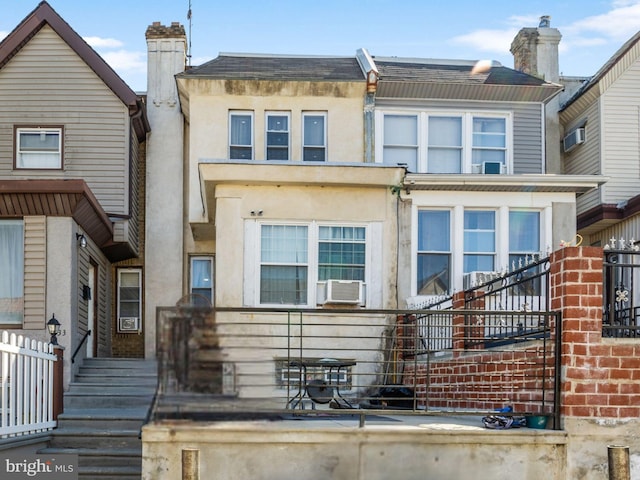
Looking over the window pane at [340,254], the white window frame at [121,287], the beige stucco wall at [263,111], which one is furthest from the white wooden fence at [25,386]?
the white window frame at [121,287]

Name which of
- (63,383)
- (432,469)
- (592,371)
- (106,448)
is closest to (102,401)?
(63,383)

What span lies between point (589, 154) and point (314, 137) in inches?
250

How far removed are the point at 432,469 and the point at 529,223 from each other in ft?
29.7

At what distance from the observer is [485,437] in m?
8.20

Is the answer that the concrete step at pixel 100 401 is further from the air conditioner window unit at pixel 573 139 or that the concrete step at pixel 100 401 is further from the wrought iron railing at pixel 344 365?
the air conditioner window unit at pixel 573 139

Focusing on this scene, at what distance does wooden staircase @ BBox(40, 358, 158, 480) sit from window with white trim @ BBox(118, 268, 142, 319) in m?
4.27

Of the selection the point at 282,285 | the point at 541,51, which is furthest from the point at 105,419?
the point at 541,51

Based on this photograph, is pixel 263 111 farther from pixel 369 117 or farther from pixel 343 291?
pixel 343 291

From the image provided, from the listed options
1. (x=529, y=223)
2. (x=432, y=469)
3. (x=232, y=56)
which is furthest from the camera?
(x=232, y=56)

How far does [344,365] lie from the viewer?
39.6ft

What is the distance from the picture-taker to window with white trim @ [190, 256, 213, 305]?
19.8 metres

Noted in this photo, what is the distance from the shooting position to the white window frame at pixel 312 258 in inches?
606

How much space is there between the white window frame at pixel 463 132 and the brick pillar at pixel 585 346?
30.9 ft

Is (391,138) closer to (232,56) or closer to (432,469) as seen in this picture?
(232,56)
